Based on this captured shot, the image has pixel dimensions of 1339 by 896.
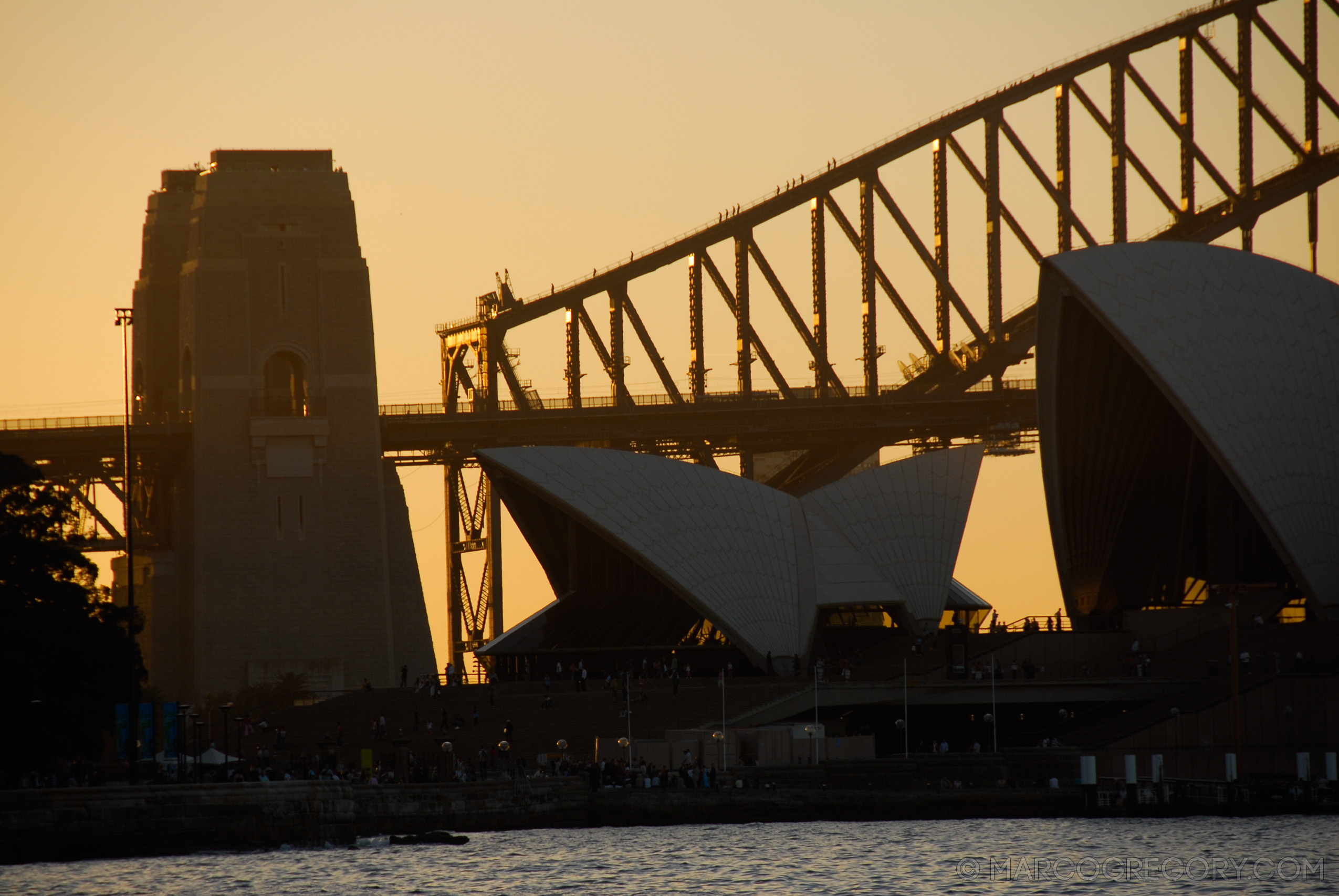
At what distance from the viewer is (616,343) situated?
3885 inches

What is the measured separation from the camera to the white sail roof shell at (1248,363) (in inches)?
2509

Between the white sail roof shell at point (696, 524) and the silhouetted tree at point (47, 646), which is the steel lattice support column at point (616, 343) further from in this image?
the silhouetted tree at point (47, 646)

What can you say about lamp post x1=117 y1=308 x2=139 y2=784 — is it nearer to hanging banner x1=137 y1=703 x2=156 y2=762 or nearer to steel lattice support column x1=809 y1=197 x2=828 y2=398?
hanging banner x1=137 y1=703 x2=156 y2=762

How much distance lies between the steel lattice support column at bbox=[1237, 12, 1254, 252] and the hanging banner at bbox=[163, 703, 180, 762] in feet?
205

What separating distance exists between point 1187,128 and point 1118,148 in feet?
12.6

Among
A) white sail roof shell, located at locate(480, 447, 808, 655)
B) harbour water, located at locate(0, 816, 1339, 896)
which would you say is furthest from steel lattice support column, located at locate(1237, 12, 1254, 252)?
harbour water, located at locate(0, 816, 1339, 896)

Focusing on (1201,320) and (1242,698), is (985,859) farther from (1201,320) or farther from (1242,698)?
(1201,320)

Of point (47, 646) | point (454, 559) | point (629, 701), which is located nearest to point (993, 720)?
point (629, 701)

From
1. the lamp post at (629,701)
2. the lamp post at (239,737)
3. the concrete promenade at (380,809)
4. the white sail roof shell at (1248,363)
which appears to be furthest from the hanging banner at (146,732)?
the white sail roof shell at (1248,363)

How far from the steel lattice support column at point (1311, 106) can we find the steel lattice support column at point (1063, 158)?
34.4 ft

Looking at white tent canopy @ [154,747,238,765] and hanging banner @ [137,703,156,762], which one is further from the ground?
hanging banner @ [137,703,156,762]

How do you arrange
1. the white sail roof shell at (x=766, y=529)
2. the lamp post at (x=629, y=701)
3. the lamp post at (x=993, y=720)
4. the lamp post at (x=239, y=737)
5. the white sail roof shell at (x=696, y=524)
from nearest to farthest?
the lamp post at (x=629, y=701)
the lamp post at (x=993, y=720)
the lamp post at (x=239, y=737)
the white sail roof shell at (x=696, y=524)
the white sail roof shell at (x=766, y=529)

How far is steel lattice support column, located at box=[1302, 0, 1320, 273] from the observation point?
10056cm

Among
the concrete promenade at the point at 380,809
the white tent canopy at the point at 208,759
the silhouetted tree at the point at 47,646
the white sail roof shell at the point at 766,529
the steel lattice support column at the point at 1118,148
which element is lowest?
the concrete promenade at the point at 380,809
